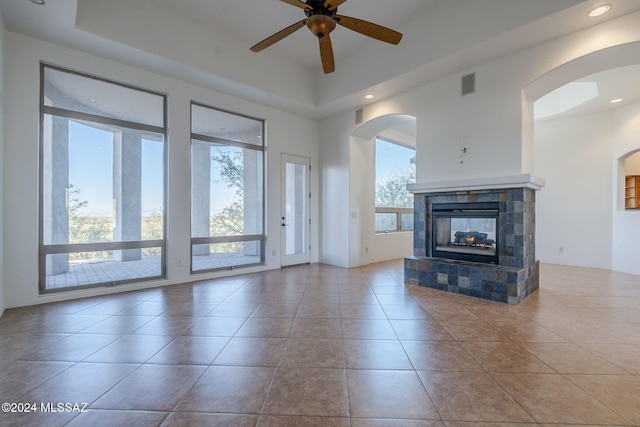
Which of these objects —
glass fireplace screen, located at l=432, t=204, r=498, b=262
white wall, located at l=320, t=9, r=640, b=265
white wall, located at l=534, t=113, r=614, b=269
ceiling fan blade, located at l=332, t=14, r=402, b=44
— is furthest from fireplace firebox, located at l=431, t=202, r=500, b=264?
white wall, located at l=534, t=113, r=614, b=269

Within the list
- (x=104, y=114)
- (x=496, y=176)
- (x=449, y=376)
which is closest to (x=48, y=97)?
(x=104, y=114)

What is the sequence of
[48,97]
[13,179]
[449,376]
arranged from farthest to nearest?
1. [48,97]
2. [13,179]
3. [449,376]

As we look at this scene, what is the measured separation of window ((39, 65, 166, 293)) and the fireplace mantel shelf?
4.26m

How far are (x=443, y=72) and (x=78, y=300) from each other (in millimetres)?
6065

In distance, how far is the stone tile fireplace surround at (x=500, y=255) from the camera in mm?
3576

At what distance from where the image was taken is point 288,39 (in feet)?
15.2

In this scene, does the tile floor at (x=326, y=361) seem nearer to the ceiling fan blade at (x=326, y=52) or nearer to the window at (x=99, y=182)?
the window at (x=99, y=182)

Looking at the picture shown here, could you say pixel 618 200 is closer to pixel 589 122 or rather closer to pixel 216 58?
pixel 589 122

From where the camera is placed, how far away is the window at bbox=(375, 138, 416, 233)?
7.16 metres

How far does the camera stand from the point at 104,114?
4.05m

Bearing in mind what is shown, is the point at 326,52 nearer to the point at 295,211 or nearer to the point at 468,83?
the point at 468,83

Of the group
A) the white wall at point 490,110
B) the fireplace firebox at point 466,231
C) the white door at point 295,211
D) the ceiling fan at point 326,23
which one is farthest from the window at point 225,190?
the fireplace firebox at point 466,231

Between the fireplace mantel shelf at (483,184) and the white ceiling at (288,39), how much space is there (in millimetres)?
1662

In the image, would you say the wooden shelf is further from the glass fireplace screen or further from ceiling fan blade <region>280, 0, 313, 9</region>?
ceiling fan blade <region>280, 0, 313, 9</region>
